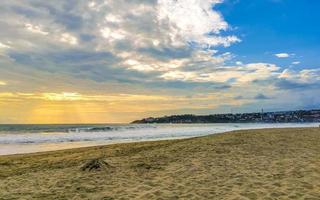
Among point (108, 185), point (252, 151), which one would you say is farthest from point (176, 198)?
point (252, 151)

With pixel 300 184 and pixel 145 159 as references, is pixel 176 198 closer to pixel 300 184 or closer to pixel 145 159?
pixel 300 184

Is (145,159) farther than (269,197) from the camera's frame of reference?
Yes

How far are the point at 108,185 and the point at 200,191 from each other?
3.07m

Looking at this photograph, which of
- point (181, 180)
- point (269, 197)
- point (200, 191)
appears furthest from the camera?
point (181, 180)

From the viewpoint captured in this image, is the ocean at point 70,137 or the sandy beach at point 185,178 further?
the ocean at point 70,137

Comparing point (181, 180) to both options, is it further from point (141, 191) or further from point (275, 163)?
point (275, 163)

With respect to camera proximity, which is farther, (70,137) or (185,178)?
(70,137)

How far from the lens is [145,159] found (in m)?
15.6

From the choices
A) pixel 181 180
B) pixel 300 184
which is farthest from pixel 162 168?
pixel 300 184

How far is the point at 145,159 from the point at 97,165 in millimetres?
2754

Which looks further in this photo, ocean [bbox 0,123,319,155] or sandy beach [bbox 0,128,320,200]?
ocean [bbox 0,123,319,155]

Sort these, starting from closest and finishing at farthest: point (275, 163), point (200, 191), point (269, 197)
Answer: point (269, 197) < point (200, 191) < point (275, 163)

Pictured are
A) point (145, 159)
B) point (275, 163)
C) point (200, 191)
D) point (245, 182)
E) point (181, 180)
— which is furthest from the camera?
point (145, 159)

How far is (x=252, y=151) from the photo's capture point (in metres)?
16.5
